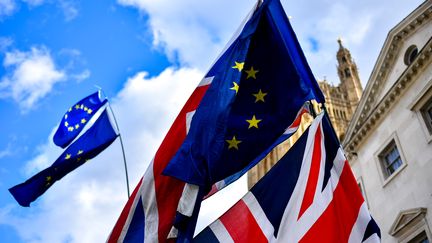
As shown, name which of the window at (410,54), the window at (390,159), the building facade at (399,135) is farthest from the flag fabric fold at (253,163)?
the window at (410,54)

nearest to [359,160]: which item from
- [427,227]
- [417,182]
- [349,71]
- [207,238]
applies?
[417,182]

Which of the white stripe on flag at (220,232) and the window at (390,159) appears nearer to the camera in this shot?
the white stripe on flag at (220,232)

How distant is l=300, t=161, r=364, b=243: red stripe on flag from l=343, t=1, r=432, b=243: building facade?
32.0ft

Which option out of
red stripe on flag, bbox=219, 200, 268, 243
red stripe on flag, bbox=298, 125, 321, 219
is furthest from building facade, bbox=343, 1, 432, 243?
red stripe on flag, bbox=219, 200, 268, 243

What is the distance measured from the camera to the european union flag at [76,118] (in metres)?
15.5

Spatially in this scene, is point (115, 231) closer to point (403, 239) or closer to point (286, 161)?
point (286, 161)

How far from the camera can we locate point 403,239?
17.0m

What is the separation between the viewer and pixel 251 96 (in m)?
8.49

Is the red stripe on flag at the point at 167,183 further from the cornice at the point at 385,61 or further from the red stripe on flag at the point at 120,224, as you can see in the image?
the cornice at the point at 385,61

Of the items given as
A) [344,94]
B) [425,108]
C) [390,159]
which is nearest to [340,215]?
[425,108]

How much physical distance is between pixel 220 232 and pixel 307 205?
1387mm

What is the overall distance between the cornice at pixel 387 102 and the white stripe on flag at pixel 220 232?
1355 cm

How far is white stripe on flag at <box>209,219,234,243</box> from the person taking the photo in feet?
23.7

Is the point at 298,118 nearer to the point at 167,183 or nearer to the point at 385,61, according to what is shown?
the point at 167,183
